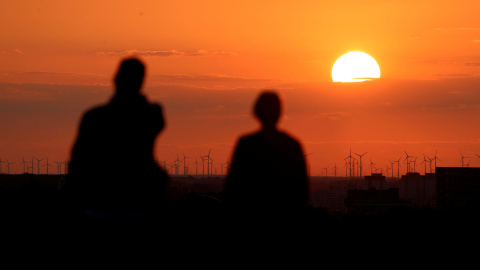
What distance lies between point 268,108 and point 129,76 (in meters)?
1.52

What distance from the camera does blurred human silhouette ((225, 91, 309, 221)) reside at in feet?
26.2

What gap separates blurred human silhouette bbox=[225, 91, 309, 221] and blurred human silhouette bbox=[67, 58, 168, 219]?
0.91 metres

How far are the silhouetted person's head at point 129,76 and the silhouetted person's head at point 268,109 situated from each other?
4.44ft

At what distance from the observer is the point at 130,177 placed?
7199mm

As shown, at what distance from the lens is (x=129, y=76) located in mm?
7348

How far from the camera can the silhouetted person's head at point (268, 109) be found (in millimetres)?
8172

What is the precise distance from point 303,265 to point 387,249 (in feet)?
18.5

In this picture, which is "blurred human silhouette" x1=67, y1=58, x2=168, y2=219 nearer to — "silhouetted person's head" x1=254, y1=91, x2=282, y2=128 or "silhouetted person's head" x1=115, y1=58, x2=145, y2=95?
"silhouetted person's head" x1=115, y1=58, x2=145, y2=95

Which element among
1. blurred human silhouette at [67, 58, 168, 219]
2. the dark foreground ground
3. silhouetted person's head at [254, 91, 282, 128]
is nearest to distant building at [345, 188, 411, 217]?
the dark foreground ground

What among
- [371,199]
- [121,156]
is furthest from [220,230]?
[371,199]

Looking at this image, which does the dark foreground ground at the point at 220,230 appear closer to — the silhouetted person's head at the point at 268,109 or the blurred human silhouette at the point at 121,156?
the blurred human silhouette at the point at 121,156

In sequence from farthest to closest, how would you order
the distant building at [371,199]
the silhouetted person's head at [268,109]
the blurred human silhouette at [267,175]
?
the distant building at [371,199] → the silhouetted person's head at [268,109] → the blurred human silhouette at [267,175]

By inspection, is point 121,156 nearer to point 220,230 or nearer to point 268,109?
point 268,109

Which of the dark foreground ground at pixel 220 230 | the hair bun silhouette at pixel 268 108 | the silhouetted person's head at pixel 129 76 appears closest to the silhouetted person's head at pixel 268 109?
the hair bun silhouette at pixel 268 108
